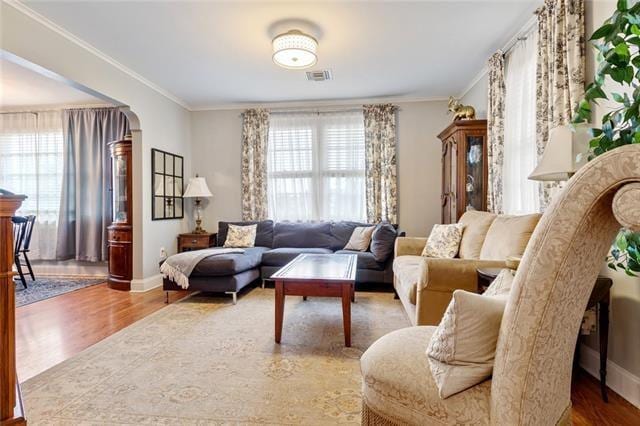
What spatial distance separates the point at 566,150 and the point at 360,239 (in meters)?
2.87

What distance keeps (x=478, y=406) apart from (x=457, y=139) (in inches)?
131

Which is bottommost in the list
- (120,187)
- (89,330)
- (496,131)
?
(89,330)

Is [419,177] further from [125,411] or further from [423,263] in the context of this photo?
[125,411]

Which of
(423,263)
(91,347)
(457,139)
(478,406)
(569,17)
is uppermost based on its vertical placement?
(569,17)

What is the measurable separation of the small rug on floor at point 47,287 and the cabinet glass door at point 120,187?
108cm

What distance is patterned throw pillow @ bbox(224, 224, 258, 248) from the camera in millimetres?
4680

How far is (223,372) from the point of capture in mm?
2037

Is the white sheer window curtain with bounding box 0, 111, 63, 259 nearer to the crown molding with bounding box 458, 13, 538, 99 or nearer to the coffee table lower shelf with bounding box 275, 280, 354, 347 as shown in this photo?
the coffee table lower shelf with bounding box 275, 280, 354, 347

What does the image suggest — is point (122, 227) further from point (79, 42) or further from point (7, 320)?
point (7, 320)

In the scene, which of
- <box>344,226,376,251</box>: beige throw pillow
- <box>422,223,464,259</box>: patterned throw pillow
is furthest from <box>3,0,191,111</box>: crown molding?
<box>422,223,464,259</box>: patterned throw pillow

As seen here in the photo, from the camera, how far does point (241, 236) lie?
4734 mm

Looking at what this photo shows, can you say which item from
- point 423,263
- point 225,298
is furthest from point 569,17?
point 225,298

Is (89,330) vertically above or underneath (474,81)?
underneath

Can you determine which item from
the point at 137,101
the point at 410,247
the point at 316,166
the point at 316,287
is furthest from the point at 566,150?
the point at 137,101
